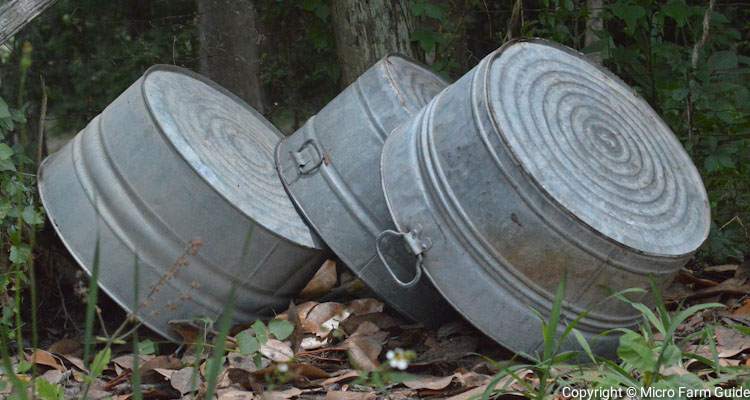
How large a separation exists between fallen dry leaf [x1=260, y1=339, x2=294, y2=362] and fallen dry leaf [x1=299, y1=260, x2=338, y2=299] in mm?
503

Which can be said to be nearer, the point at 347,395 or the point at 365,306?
the point at 347,395

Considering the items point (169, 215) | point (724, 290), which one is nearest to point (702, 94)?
point (724, 290)

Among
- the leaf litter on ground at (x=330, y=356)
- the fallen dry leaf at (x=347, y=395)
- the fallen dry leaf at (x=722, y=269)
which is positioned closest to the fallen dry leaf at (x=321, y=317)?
the leaf litter on ground at (x=330, y=356)

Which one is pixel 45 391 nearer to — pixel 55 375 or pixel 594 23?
pixel 55 375

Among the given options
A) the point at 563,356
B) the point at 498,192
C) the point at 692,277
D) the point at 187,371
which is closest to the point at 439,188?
the point at 498,192

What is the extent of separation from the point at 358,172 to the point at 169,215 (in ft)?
2.04

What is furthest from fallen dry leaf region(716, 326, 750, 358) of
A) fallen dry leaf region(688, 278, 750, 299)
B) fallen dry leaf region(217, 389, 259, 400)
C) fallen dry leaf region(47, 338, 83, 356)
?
fallen dry leaf region(47, 338, 83, 356)

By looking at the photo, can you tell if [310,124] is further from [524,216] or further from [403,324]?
[524,216]

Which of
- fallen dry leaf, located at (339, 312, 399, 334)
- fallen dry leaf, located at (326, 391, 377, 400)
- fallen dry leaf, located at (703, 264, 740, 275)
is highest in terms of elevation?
fallen dry leaf, located at (326, 391, 377, 400)

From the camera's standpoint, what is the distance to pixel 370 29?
4.00 m

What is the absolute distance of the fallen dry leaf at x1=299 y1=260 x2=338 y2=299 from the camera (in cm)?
347

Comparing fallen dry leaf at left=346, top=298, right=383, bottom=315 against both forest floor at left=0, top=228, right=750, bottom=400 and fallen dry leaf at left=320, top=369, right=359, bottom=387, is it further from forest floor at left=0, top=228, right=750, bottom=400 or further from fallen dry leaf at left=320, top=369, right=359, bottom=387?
fallen dry leaf at left=320, top=369, right=359, bottom=387

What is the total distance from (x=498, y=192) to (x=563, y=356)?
1.69 feet

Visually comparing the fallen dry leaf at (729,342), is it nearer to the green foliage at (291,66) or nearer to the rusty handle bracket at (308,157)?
the rusty handle bracket at (308,157)
